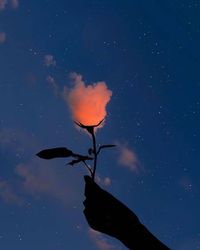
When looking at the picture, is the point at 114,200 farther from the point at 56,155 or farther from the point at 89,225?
the point at 56,155

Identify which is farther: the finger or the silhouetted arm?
the finger

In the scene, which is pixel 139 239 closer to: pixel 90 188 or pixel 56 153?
pixel 90 188

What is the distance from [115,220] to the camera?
3311 mm

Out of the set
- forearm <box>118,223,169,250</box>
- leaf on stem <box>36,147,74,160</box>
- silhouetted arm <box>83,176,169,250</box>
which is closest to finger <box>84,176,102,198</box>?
silhouetted arm <box>83,176,169,250</box>

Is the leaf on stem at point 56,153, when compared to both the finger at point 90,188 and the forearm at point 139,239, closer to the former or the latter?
Result: the finger at point 90,188

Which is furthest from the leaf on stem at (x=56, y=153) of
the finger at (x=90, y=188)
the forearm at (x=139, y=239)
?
the forearm at (x=139, y=239)

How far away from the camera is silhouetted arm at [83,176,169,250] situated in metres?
3.19

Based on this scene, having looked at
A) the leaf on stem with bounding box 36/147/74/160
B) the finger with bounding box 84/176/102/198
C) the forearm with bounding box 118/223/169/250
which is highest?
the leaf on stem with bounding box 36/147/74/160

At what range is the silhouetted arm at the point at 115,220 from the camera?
3.19 meters

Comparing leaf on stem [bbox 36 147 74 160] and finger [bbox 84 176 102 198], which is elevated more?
leaf on stem [bbox 36 147 74 160]

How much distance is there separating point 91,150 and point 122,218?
67cm

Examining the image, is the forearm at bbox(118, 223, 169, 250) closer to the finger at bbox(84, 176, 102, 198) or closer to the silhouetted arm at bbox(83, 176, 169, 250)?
the silhouetted arm at bbox(83, 176, 169, 250)

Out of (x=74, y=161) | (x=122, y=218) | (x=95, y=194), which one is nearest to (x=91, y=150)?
(x=74, y=161)

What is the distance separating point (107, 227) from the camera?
10.9 feet
